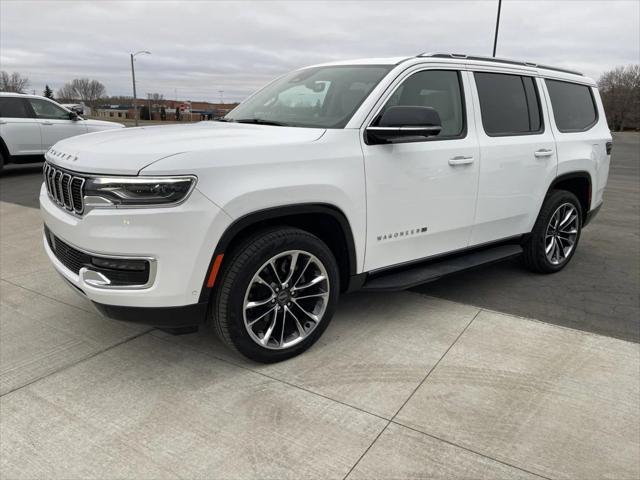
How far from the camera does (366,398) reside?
2893mm

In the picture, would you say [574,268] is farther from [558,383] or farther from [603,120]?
[558,383]

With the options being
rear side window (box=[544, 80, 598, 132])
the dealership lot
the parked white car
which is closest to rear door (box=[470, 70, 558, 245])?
rear side window (box=[544, 80, 598, 132])

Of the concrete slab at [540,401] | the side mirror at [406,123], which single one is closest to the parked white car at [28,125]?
the side mirror at [406,123]

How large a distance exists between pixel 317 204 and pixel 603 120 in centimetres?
393

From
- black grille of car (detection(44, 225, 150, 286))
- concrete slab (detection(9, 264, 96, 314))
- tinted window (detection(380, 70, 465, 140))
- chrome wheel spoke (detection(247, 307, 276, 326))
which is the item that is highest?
tinted window (detection(380, 70, 465, 140))

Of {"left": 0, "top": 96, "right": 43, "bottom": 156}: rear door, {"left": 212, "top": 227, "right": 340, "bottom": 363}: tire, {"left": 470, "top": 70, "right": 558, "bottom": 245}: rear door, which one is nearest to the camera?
{"left": 212, "top": 227, "right": 340, "bottom": 363}: tire

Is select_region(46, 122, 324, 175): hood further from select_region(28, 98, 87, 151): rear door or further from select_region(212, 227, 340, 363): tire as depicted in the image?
select_region(28, 98, 87, 151): rear door

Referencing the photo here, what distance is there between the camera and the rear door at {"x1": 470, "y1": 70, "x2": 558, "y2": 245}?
13.3 feet

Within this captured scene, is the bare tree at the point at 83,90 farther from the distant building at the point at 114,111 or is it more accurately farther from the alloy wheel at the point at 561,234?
the alloy wheel at the point at 561,234

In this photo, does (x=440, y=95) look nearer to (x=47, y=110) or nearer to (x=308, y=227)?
(x=308, y=227)

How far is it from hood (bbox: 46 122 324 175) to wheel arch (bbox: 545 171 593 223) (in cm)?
299

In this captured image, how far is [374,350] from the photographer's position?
11.3 ft

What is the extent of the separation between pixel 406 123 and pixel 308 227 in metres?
0.91

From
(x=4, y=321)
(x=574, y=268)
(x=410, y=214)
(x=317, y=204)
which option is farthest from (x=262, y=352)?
(x=574, y=268)
